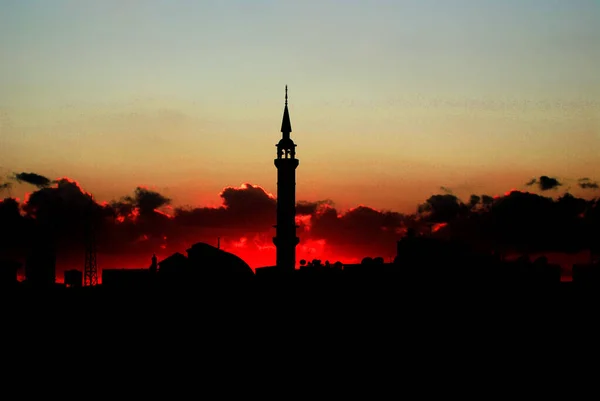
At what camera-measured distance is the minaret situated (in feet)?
315

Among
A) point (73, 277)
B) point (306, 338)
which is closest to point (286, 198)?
point (306, 338)

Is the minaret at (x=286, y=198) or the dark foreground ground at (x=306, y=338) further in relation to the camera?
the minaret at (x=286, y=198)

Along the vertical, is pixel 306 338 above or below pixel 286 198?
below

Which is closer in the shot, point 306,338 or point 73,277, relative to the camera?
point 306,338

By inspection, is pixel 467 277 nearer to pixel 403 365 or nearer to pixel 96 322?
pixel 403 365

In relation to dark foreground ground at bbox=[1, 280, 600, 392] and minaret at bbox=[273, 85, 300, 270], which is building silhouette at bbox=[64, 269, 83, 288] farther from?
minaret at bbox=[273, 85, 300, 270]

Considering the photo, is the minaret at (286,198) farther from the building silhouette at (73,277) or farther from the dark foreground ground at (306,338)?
the building silhouette at (73,277)

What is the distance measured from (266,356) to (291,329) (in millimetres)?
8007

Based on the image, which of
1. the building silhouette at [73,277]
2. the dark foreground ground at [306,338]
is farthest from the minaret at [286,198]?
the building silhouette at [73,277]

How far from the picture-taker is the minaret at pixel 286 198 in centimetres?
9612

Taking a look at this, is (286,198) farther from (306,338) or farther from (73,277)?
(73,277)

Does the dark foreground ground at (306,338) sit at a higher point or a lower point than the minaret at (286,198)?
lower

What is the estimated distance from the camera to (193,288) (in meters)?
102

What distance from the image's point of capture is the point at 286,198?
96.2 metres
